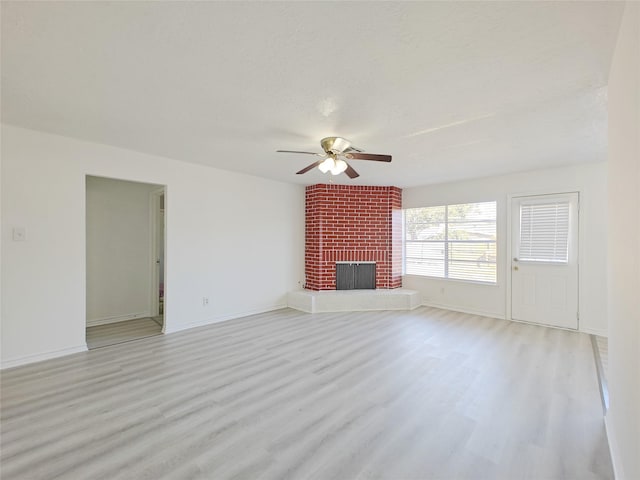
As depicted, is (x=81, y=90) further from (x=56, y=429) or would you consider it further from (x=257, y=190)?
(x=257, y=190)

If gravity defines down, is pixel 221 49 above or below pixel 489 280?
above

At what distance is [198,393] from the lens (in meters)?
2.44

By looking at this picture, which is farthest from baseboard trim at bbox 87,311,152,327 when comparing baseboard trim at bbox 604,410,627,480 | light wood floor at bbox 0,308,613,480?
baseboard trim at bbox 604,410,627,480

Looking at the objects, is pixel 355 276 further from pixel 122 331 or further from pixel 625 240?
pixel 625 240

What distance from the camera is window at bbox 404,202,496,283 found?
198 inches

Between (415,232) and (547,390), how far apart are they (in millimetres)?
3780

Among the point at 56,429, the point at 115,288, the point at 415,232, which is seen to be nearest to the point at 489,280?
the point at 415,232

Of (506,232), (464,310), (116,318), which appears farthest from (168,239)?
(506,232)

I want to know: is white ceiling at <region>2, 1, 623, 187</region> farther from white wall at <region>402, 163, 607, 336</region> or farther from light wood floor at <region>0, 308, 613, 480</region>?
light wood floor at <region>0, 308, 613, 480</region>

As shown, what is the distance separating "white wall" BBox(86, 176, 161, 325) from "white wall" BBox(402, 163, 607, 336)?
491cm

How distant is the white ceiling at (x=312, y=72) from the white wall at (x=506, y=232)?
3.57 feet

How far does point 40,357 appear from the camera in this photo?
306cm

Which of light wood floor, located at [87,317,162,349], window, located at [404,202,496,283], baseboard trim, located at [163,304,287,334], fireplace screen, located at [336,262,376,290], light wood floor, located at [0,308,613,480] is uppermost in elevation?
window, located at [404,202,496,283]

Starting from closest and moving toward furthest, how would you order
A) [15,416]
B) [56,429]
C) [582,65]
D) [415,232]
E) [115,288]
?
[582,65], [56,429], [15,416], [115,288], [415,232]
